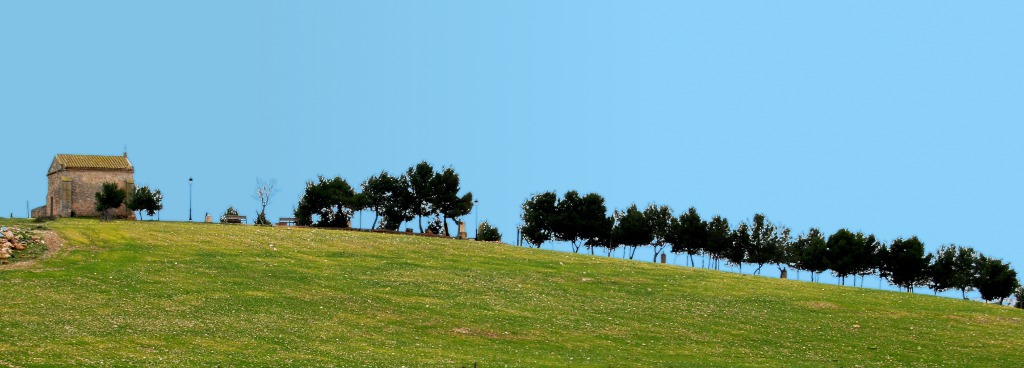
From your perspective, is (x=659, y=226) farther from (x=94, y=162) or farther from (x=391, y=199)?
(x=94, y=162)

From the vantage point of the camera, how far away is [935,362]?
5684cm

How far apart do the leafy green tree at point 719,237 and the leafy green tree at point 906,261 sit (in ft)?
60.2

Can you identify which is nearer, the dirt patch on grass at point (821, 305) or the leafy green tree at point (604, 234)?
the dirt patch on grass at point (821, 305)

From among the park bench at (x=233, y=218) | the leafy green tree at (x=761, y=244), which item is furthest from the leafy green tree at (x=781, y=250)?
the park bench at (x=233, y=218)

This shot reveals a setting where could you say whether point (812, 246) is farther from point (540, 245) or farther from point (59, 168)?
point (59, 168)

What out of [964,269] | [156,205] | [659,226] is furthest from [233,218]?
[964,269]

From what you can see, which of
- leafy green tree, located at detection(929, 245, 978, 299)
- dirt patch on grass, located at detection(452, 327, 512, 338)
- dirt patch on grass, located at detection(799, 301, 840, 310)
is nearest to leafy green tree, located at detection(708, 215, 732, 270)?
leafy green tree, located at detection(929, 245, 978, 299)

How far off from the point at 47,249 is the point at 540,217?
71.2 m

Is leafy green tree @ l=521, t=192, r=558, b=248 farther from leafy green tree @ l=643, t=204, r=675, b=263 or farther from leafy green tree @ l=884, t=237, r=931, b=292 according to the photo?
leafy green tree @ l=884, t=237, r=931, b=292

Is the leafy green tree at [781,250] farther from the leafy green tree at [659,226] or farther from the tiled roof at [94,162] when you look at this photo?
the tiled roof at [94,162]

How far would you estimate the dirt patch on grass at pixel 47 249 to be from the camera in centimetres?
6906

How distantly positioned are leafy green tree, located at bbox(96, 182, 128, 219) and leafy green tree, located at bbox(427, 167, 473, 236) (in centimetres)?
3795

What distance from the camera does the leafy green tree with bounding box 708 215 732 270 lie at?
126062 mm

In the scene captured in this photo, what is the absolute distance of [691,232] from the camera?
127000mm
